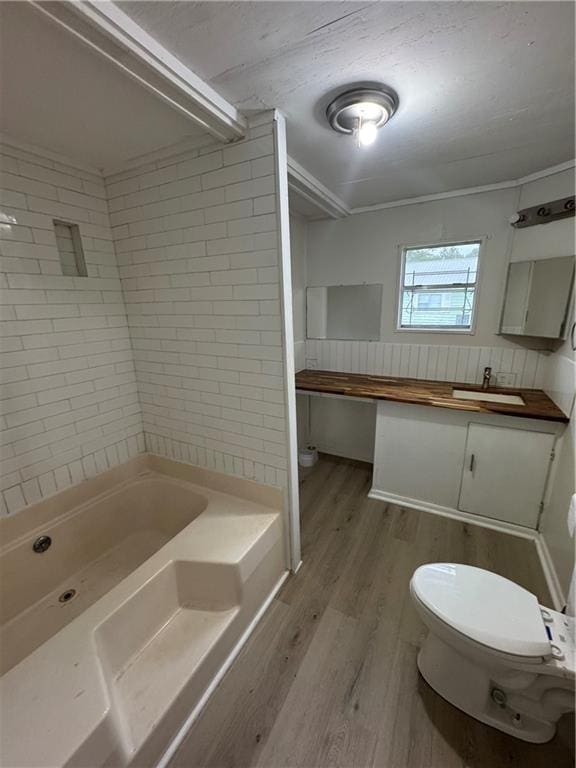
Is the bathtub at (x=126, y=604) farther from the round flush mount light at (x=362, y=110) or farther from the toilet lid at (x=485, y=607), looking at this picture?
the round flush mount light at (x=362, y=110)

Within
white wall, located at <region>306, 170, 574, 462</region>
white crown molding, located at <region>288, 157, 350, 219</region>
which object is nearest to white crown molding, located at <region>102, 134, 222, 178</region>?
white crown molding, located at <region>288, 157, 350, 219</region>

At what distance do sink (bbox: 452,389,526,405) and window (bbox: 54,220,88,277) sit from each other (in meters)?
2.64

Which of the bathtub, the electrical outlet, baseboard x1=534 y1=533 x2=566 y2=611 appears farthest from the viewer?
the electrical outlet

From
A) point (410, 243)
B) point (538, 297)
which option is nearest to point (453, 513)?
point (538, 297)

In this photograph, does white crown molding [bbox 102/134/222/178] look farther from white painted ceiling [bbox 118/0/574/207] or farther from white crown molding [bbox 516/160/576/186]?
white crown molding [bbox 516/160/576/186]

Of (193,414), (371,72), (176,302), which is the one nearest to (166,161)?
(176,302)

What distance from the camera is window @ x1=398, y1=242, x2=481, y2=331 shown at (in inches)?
93.3

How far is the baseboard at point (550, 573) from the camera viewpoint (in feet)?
5.04

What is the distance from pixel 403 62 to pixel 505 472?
7.34 feet

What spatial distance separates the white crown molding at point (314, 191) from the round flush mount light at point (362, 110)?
18.7 inches

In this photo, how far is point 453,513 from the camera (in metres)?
2.25

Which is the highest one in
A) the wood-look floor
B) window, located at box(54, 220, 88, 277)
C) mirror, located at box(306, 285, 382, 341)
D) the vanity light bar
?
the vanity light bar

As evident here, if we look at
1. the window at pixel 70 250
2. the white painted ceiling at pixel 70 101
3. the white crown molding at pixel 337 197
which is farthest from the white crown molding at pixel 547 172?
the window at pixel 70 250

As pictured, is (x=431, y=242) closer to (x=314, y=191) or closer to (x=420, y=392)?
(x=314, y=191)
